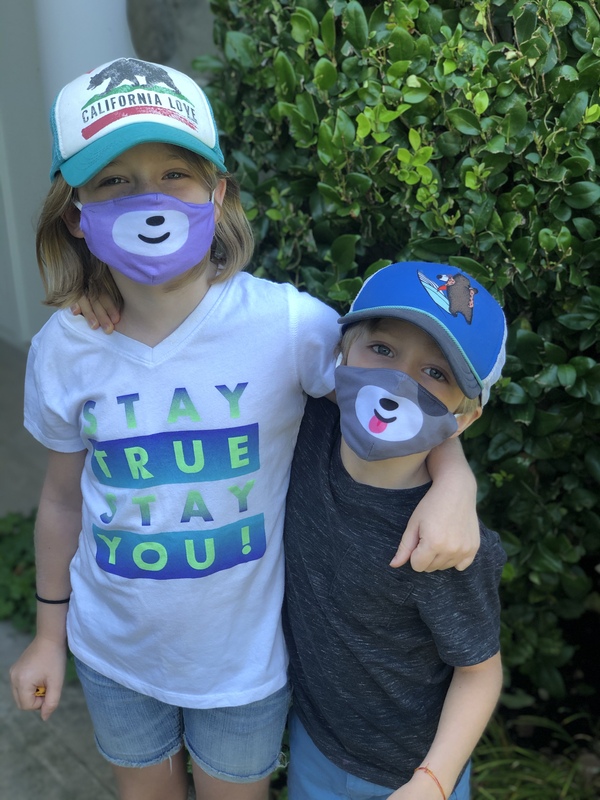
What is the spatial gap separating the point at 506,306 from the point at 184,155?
0.85 meters

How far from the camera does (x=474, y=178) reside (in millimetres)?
1839

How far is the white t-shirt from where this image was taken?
1674 mm

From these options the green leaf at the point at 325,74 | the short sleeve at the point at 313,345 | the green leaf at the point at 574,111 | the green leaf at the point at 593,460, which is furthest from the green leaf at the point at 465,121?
the green leaf at the point at 593,460

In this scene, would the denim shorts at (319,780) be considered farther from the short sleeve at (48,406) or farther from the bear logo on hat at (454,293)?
the bear logo on hat at (454,293)

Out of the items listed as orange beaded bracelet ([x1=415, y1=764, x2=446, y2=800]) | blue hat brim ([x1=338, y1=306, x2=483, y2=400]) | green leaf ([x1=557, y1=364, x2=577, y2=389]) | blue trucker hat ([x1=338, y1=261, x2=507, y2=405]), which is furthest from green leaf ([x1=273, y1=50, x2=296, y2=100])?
orange beaded bracelet ([x1=415, y1=764, x2=446, y2=800])

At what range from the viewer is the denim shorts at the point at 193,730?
1.82 meters

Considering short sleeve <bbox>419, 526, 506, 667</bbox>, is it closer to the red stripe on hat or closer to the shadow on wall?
the red stripe on hat

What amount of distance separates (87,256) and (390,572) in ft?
3.00

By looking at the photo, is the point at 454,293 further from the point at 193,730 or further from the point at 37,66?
the point at 37,66

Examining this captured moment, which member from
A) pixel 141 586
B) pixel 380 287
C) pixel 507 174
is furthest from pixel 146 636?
pixel 507 174

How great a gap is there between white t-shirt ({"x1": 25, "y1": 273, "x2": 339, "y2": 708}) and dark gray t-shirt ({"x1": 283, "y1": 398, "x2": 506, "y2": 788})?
66 mm

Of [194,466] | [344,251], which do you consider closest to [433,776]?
[194,466]

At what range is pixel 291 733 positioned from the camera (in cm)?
194

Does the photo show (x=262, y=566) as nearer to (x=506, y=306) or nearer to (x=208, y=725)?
(x=208, y=725)
